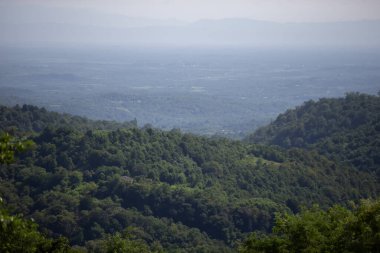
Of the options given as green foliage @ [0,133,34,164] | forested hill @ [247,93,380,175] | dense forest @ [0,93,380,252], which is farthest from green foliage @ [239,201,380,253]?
forested hill @ [247,93,380,175]

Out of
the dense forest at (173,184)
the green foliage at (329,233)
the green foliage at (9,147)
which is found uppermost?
the green foliage at (9,147)

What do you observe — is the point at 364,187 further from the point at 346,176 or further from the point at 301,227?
the point at 301,227

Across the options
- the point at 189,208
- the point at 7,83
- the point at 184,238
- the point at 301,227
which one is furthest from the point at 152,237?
the point at 7,83

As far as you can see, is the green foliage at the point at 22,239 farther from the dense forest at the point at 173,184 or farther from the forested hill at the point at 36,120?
the forested hill at the point at 36,120

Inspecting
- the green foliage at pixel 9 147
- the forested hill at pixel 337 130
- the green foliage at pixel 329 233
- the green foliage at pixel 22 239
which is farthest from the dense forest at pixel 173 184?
the green foliage at pixel 9 147

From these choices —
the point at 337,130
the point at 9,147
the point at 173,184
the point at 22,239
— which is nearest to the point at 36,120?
the point at 173,184

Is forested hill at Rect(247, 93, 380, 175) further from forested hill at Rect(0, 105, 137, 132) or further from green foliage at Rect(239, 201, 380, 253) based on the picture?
green foliage at Rect(239, 201, 380, 253)
